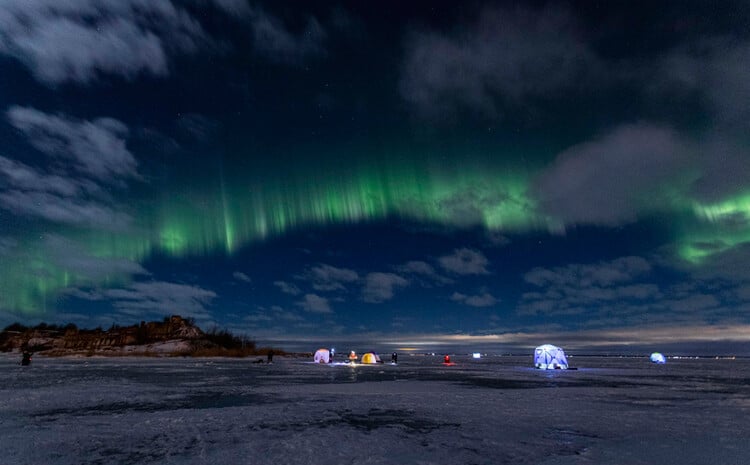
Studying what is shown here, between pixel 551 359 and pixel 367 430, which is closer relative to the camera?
pixel 367 430

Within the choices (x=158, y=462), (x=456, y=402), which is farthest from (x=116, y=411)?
(x=456, y=402)

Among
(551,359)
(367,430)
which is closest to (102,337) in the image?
(551,359)

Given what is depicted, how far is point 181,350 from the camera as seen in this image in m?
137

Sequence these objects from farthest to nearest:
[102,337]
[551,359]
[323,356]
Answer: [102,337]
[323,356]
[551,359]

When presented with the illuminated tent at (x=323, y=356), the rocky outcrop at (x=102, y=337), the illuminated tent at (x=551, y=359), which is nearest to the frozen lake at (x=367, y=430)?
the illuminated tent at (x=551, y=359)

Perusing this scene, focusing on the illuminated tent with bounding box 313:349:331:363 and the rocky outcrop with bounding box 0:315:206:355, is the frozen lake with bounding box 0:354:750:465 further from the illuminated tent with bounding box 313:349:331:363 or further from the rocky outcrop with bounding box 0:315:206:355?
the rocky outcrop with bounding box 0:315:206:355

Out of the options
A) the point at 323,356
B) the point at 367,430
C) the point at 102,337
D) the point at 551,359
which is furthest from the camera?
the point at 102,337

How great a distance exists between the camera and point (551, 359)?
5344cm

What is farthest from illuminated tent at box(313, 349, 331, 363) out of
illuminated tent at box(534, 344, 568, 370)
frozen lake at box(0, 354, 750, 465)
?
frozen lake at box(0, 354, 750, 465)

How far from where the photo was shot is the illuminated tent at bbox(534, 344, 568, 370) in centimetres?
5253

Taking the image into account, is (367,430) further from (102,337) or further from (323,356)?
(102,337)

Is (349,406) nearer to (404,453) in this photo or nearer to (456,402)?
(456,402)

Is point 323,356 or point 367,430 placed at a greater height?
point 367,430

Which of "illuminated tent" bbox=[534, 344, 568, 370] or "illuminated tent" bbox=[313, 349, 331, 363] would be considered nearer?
"illuminated tent" bbox=[534, 344, 568, 370]
